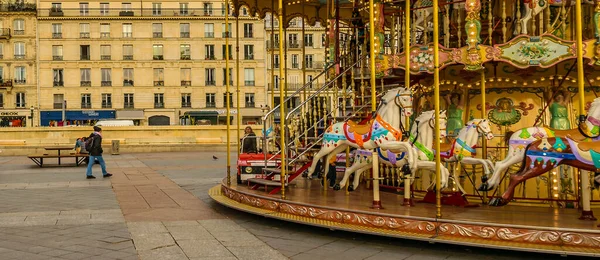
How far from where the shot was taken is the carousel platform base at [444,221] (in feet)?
25.7

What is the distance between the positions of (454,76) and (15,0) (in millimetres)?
68273

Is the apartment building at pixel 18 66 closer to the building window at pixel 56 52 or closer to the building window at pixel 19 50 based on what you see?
the building window at pixel 19 50

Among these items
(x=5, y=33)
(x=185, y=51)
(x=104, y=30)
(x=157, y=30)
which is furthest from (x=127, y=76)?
(x=5, y=33)

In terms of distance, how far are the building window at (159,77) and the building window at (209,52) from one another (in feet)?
16.8

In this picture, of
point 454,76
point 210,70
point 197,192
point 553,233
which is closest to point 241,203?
point 197,192

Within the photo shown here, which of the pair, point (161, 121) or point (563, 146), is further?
point (161, 121)

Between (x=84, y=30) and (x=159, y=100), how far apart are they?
11.5 metres

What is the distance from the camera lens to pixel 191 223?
10984 millimetres

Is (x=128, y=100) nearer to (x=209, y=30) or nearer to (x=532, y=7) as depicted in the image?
(x=209, y=30)

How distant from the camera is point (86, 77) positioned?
217ft

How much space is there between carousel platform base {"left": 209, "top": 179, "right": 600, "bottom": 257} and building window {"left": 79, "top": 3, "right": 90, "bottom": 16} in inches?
2410

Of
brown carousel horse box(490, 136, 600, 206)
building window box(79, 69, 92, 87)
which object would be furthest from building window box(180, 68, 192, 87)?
brown carousel horse box(490, 136, 600, 206)

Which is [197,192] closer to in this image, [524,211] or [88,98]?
[524,211]

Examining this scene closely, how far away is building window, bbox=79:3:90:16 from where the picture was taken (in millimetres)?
66938
